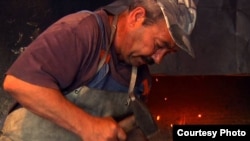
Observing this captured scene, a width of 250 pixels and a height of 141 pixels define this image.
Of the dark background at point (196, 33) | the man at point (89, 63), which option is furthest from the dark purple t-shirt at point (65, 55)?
the dark background at point (196, 33)

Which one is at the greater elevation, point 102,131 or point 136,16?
point 136,16

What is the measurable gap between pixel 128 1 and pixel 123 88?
34 cm

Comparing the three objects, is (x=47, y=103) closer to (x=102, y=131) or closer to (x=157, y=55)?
(x=102, y=131)

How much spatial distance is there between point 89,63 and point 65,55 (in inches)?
5.4

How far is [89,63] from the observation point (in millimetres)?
1579

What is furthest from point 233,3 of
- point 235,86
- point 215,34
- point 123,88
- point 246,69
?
point 123,88

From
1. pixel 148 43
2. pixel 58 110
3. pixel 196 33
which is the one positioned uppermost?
pixel 148 43

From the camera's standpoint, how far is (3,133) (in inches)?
68.1

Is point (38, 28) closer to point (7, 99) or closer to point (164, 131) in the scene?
point (7, 99)

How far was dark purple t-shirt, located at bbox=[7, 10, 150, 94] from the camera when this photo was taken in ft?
4.66

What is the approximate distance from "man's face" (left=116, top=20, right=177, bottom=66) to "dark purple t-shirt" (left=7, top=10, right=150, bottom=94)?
0.08 metres

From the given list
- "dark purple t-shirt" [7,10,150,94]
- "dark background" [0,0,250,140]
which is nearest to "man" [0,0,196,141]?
"dark purple t-shirt" [7,10,150,94]

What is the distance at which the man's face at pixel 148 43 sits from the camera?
1.55 meters

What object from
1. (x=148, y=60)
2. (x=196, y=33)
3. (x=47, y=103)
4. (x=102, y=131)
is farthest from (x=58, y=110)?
(x=196, y=33)
